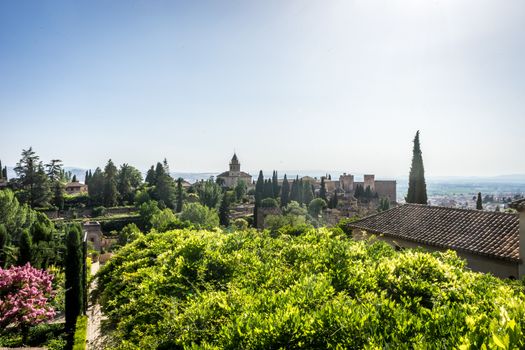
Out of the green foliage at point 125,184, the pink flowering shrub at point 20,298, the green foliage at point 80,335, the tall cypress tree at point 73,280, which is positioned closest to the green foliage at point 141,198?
the green foliage at point 125,184

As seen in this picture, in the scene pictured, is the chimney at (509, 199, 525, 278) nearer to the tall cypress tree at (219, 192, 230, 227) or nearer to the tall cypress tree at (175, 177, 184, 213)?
the tall cypress tree at (219, 192, 230, 227)

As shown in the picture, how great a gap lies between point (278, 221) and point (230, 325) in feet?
112

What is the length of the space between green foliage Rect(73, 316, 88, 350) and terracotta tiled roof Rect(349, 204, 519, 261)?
37.4 feet

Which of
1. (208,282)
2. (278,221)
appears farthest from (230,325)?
(278,221)

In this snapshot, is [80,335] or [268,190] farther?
[268,190]

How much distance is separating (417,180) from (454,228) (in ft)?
57.9

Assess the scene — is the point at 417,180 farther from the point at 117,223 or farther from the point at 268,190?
the point at 117,223

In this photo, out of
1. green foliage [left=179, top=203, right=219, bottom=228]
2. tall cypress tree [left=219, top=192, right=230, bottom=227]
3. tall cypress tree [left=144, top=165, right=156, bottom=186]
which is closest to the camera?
green foliage [left=179, top=203, right=219, bottom=228]

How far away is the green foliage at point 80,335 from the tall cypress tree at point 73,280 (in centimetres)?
85

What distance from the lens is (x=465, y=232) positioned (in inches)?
480

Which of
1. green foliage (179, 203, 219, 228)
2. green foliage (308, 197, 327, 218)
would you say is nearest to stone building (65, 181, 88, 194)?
green foliage (179, 203, 219, 228)

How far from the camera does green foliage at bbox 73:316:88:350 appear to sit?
31.0 feet

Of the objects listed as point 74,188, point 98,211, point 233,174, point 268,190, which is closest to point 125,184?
point 98,211

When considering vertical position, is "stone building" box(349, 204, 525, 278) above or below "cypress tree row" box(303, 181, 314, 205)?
above
